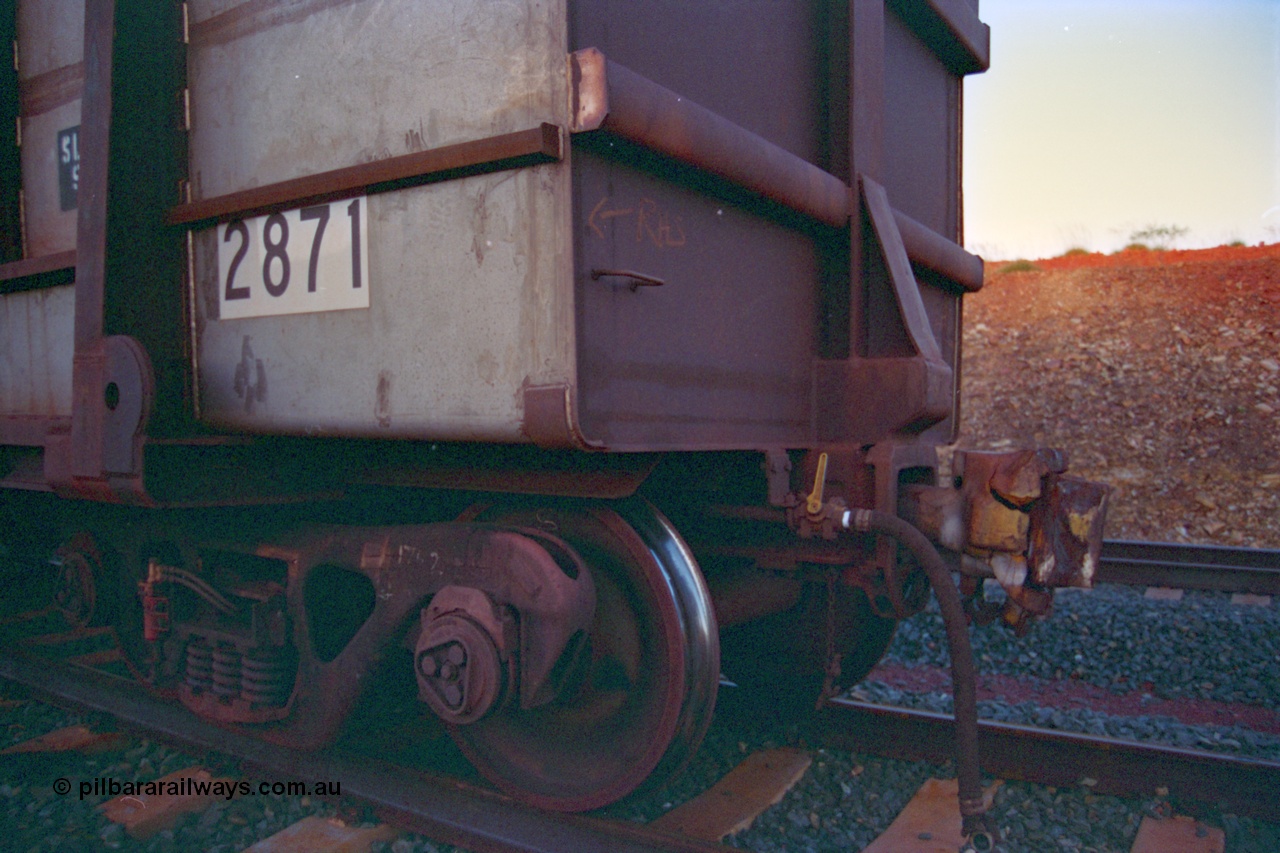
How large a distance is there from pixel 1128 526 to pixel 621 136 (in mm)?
9369

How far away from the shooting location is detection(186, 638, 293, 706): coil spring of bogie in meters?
2.94

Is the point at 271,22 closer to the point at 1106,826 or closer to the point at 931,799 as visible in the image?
the point at 931,799

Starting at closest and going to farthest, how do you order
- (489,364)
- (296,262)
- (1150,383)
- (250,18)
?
(489,364) → (296,262) → (250,18) → (1150,383)

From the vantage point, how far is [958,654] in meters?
2.39

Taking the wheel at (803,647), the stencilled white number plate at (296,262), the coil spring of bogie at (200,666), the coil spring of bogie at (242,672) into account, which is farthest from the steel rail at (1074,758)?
the stencilled white number plate at (296,262)

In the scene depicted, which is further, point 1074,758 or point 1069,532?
point 1074,758

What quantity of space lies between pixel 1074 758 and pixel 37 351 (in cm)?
391

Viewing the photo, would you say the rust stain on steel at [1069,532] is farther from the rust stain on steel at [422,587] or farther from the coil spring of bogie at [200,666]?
the coil spring of bogie at [200,666]

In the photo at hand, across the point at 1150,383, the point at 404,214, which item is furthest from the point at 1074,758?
the point at 1150,383

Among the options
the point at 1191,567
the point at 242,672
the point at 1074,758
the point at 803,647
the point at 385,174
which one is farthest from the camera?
the point at 1191,567

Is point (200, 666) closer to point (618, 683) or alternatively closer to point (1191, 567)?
point (618, 683)

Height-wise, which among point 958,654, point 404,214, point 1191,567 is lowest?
point 1191,567

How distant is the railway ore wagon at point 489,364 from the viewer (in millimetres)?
2172

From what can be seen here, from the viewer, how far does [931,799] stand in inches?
120
